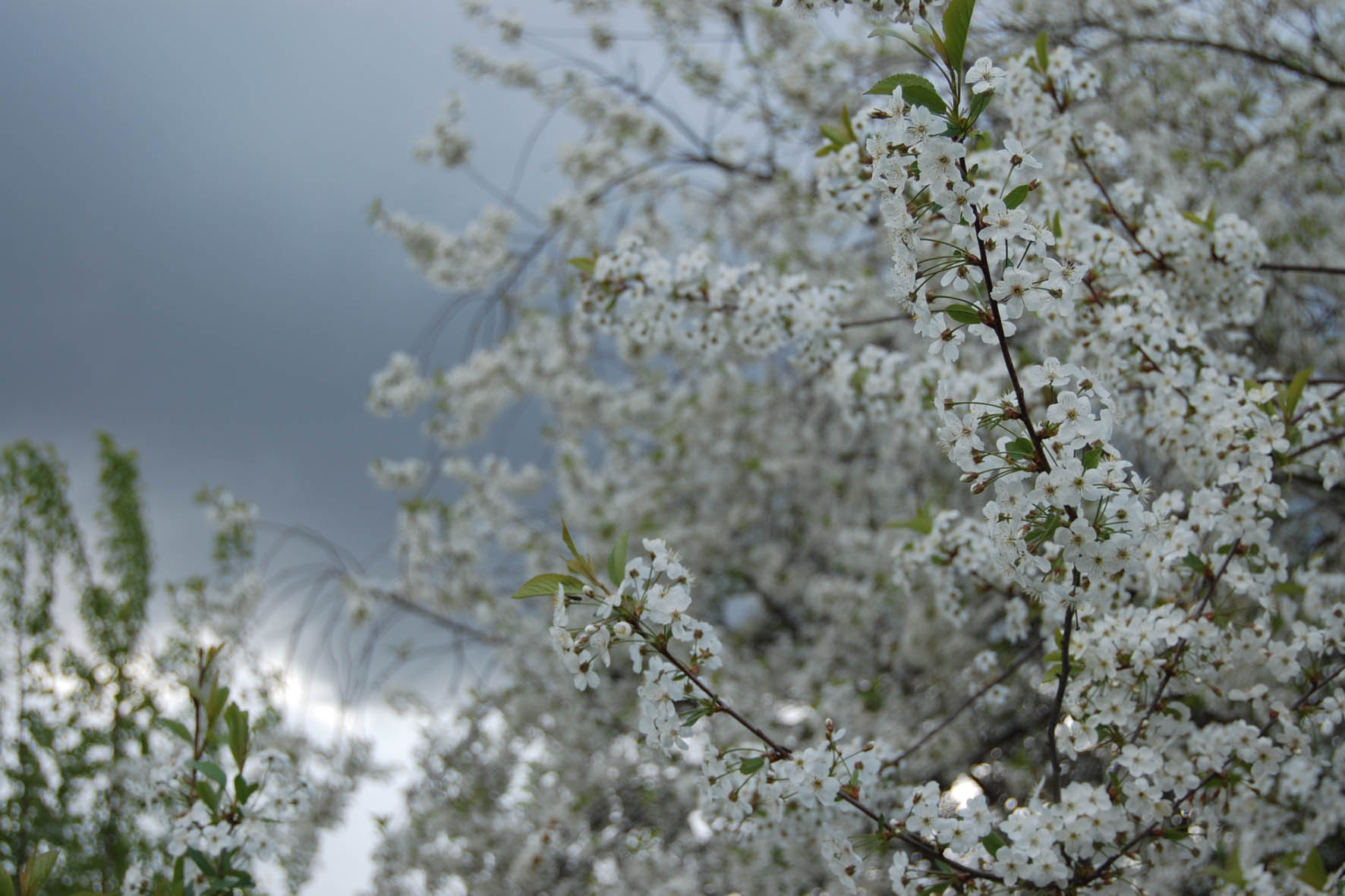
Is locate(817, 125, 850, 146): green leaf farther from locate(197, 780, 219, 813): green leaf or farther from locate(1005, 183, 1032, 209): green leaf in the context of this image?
locate(197, 780, 219, 813): green leaf

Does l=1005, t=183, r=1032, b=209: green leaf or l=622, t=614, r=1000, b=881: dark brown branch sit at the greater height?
l=1005, t=183, r=1032, b=209: green leaf

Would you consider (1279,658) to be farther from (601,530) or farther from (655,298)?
(601,530)

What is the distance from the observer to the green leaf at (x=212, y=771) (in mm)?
2230

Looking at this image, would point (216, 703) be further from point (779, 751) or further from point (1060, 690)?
point (1060, 690)

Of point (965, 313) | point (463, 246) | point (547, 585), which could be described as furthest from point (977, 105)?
point (463, 246)

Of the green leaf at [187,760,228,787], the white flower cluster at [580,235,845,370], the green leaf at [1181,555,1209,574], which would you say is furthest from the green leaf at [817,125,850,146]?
the green leaf at [187,760,228,787]

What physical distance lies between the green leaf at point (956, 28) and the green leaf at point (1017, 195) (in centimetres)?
24

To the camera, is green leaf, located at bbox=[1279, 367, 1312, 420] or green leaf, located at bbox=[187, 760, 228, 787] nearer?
Answer: green leaf, located at bbox=[187, 760, 228, 787]

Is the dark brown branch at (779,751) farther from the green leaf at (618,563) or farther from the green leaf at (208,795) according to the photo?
the green leaf at (208,795)

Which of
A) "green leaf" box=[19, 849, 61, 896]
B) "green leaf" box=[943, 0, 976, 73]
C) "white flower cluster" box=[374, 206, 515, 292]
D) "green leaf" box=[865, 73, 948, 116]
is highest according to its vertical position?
"white flower cluster" box=[374, 206, 515, 292]

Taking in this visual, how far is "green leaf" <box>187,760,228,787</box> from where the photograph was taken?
2230 millimetres

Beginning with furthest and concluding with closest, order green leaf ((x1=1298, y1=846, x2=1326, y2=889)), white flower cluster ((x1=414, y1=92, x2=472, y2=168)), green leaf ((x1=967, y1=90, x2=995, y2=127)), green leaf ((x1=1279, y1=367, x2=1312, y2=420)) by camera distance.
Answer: white flower cluster ((x1=414, y1=92, x2=472, y2=168)), green leaf ((x1=1279, y1=367, x2=1312, y2=420)), green leaf ((x1=1298, y1=846, x2=1326, y2=889)), green leaf ((x1=967, y1=90, x2=995, y2=127))


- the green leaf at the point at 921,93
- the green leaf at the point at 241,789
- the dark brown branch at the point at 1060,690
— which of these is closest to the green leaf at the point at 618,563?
the dark brown branch at the point at 1060,690

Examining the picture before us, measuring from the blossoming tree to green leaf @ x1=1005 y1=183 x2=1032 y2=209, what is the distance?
2cm
